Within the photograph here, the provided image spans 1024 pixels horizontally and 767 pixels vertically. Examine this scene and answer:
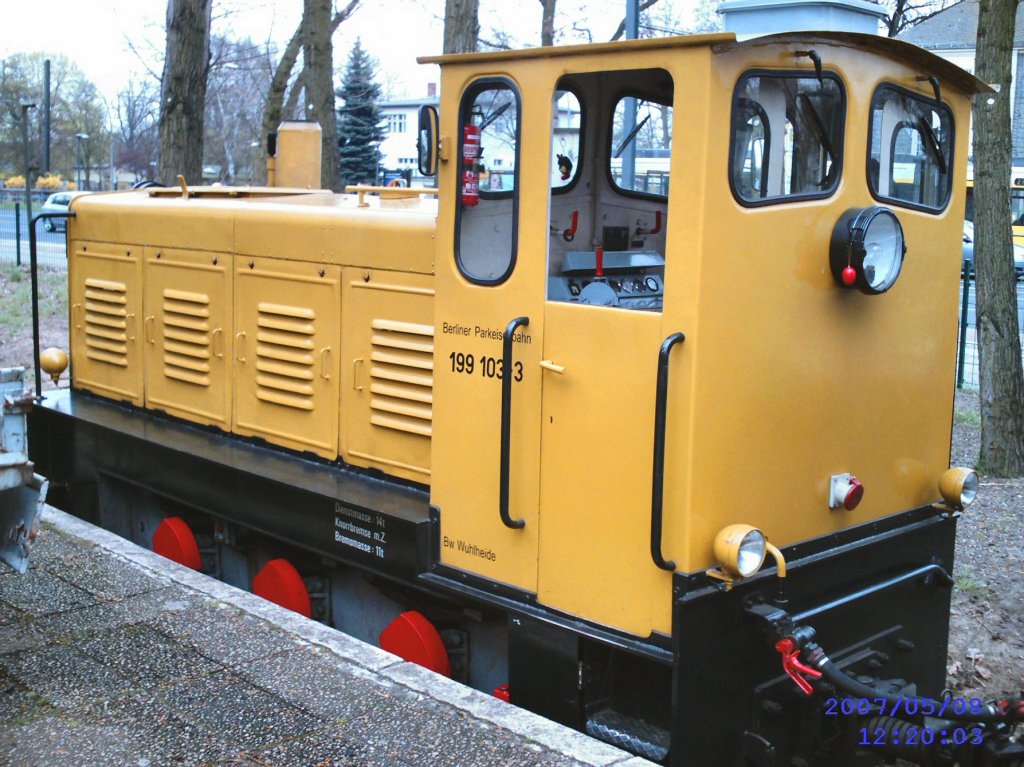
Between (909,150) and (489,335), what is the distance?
1877mm

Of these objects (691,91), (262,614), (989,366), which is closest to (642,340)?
(691,91)

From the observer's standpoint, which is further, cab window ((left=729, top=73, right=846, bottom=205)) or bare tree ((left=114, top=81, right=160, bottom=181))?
bare tree ((left=114, top=81, right=160, bottom=181))

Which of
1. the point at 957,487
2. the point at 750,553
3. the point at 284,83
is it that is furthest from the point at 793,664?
the point at 284,83

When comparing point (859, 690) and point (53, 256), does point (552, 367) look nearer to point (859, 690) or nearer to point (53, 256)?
point (859, 690)

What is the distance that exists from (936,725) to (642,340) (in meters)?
1.65

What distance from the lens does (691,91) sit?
3.56m

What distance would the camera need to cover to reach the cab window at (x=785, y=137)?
3.71 m

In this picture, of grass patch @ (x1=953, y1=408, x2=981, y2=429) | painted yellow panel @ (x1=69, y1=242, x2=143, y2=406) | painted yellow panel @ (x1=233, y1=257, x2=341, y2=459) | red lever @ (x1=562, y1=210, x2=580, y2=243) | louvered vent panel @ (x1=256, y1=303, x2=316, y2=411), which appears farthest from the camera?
grass patch @ (x1=953, y1=408, x2=981, y2=429)

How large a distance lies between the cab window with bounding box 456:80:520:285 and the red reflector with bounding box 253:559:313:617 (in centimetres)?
210

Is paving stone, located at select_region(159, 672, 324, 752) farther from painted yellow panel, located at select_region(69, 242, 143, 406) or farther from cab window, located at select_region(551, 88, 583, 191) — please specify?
painted yellow panel, located at select_region(69, 242, 143, 406)

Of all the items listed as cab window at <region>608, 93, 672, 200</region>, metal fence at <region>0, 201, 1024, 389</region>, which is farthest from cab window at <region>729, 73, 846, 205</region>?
metal fence at <region>0, 201, 1024, 389</region>

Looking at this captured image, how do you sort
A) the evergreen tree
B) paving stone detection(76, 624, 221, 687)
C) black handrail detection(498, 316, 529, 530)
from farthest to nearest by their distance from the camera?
1. the evergreen tree
2. paving stone detection(76, 624, 221, 687)
3. black handrail detection(498, 316, 529, 530)

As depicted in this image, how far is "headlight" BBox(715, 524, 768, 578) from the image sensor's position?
3648 millimetres

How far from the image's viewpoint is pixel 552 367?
13.1 feet
